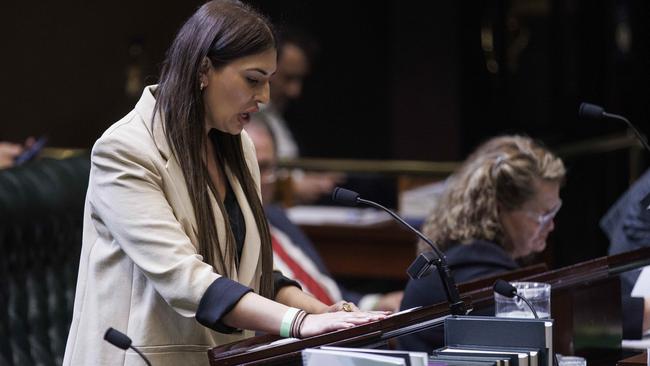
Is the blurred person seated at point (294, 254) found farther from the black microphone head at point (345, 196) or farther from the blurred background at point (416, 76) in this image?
the black microphone head at point (345, 196)

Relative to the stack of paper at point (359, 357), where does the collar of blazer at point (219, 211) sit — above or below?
above

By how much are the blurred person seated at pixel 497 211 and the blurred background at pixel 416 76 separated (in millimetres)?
1899

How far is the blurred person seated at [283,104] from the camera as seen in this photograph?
6.72 meters

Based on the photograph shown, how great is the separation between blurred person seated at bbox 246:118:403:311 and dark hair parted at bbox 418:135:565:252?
31.7 inches

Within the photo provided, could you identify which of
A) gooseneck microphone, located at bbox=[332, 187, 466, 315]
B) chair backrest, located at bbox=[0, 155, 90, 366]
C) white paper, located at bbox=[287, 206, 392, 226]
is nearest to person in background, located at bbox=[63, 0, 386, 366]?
gooseneck microphone, located at bbox=[332, 187, 466, 315]

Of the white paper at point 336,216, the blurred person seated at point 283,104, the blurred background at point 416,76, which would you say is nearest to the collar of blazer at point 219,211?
the blurred background at point 416,76

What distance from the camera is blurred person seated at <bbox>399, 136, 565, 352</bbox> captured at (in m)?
3.51

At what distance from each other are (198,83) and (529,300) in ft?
2.88

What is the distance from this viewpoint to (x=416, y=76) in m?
7.35

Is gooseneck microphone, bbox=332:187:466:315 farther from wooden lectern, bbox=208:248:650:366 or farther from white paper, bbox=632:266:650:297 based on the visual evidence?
white paper, bbox=632:266:650:297

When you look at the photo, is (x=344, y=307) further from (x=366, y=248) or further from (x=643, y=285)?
(x=366, y=248)

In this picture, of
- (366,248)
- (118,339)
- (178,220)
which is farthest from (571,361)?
(366,248)

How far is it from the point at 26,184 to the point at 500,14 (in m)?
4.07

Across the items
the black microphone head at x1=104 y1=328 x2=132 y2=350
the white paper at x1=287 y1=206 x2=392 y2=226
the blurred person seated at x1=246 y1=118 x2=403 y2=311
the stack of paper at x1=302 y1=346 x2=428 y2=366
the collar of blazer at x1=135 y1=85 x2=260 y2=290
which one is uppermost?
the collar of blazer at x1=135 y1=85 x2=260 y2=290
